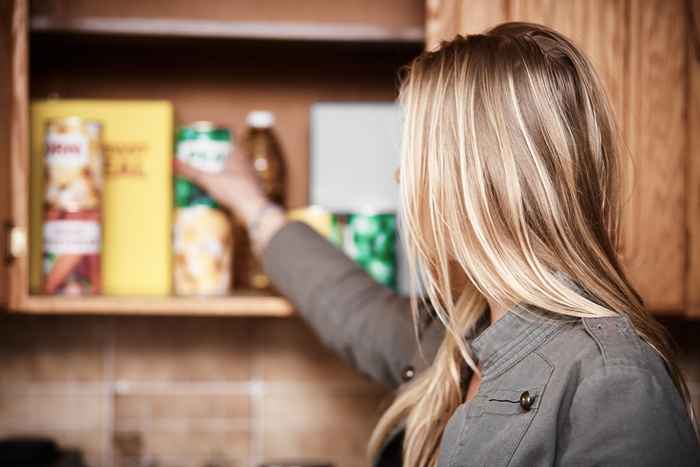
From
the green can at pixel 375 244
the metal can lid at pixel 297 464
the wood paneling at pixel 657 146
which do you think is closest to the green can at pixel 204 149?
the green can at pixel 375 244

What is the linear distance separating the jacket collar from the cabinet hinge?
0.72m

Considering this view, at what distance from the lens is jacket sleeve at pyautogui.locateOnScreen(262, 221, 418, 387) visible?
1.18m

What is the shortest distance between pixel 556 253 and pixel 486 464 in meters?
0.24

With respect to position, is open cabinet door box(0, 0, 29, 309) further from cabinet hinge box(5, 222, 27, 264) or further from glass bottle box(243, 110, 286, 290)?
glass bottle box(243, 110, 286, 290)

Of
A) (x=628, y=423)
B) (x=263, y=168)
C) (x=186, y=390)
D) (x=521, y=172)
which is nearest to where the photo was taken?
(x=628, y=423)

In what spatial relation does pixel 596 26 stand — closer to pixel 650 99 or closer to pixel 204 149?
pixel 650 99

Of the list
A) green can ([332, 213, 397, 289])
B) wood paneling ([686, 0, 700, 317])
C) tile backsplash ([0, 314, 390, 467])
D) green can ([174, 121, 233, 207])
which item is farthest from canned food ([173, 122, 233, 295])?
wood paneling ([686, 0, 700, 317])

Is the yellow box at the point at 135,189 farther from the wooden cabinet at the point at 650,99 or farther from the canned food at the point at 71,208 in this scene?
the wooden cabinet at the point at 650,99

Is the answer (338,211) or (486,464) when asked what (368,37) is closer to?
(338,211)

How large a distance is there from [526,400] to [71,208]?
2.63 ft

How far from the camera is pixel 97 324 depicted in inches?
61.3

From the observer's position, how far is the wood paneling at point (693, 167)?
115 cm

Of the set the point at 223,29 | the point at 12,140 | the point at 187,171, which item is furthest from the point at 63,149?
the point at 223,29

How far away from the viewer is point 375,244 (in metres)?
1.30
